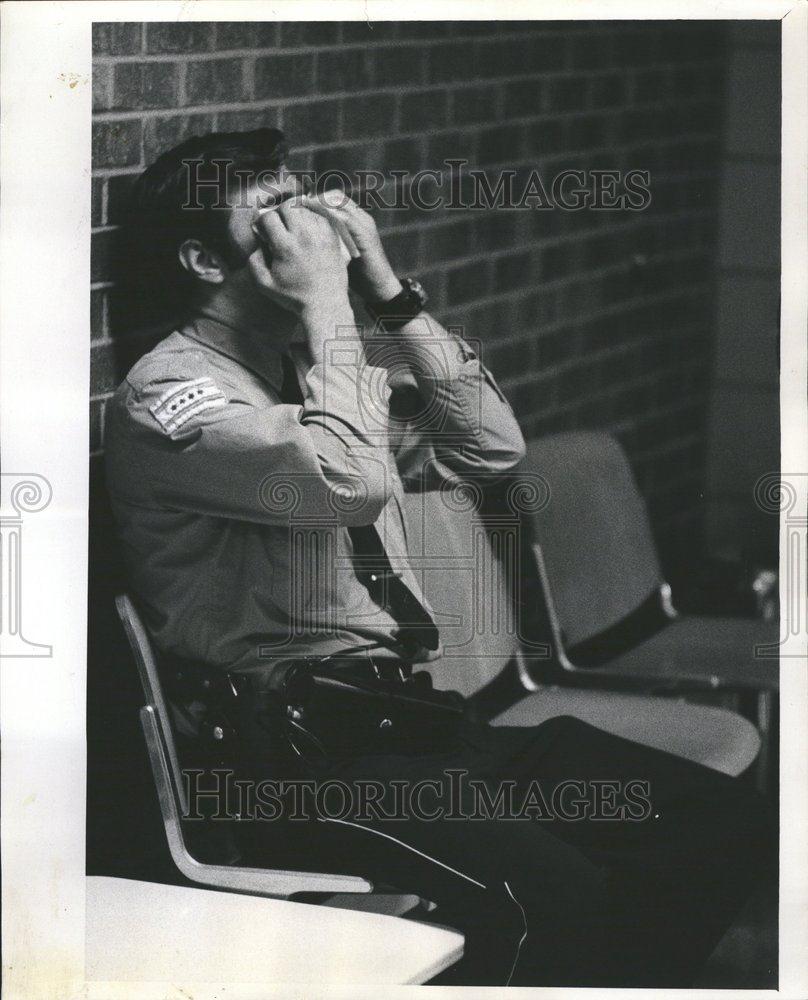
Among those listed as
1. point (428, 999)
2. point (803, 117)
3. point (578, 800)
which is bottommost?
point (428, 999)

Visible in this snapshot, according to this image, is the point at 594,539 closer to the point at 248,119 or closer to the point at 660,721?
the point at 660,721

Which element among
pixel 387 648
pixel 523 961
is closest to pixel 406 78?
pixel 387 648

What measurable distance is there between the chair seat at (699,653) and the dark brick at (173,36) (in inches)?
Result: 49.4

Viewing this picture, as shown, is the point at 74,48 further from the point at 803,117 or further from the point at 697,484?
the point at 697,484

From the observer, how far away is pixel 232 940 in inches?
87.4

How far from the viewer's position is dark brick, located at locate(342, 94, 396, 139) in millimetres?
→ 2234

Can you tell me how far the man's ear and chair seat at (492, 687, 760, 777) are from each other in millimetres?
782

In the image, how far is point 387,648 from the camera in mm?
2244

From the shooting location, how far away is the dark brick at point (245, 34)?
215 cm

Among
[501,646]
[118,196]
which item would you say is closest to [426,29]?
[118,196]

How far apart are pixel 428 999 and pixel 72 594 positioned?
0.77 m
